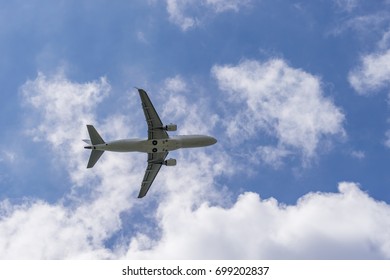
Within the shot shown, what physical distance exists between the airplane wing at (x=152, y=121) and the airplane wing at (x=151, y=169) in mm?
6932

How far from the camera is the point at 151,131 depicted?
8944cm

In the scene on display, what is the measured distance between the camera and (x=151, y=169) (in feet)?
320

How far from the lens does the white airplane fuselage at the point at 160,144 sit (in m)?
88.3

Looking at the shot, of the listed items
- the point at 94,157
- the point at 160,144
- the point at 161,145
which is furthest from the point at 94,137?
the point at 161,145

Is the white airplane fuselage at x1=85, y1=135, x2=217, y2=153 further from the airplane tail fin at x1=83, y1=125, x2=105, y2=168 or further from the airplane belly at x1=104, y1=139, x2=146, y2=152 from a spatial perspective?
the airplane tail fin at x1=83, y1=125, x2=105, y2=168

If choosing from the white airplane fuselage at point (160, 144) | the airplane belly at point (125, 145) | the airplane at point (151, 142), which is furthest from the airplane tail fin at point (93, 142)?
the airplane belly at point (125, 145)

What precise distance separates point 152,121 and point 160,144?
4.60 m

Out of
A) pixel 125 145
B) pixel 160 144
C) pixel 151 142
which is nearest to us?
pixel 125 145

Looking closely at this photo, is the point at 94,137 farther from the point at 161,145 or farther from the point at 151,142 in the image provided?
the point at 161,145

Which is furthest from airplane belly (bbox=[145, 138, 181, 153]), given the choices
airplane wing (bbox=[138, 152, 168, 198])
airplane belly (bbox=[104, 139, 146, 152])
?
airplane wing (bbox=[138, 152, 168, 198])

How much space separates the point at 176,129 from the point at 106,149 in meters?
12.4
